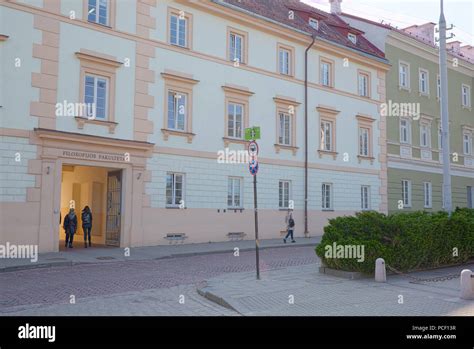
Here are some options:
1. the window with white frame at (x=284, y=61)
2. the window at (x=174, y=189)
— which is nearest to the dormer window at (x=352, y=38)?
the window with white frame at (x=284, y=61)

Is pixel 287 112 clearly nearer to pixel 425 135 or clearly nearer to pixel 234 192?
pixel 234 192

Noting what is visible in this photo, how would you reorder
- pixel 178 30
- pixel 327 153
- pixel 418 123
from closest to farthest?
pixel 178 30, pixel 327 153, pixel 418 123

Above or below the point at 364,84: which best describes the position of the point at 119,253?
below

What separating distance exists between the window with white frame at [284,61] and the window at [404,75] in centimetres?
1026

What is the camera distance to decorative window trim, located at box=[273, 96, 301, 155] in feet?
86.0

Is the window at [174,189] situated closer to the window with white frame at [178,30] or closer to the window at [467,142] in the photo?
the window with white frame at [178,30]

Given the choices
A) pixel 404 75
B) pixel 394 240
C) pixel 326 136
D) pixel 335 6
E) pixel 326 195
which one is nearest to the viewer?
pixel 394 240

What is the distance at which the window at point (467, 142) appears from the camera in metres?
39.1

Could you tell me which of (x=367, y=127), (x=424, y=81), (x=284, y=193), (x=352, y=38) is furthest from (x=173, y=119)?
(x=424, y=81)

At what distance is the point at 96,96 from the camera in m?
19.9

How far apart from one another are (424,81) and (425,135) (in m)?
3.79

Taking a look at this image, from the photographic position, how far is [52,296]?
432 inches
